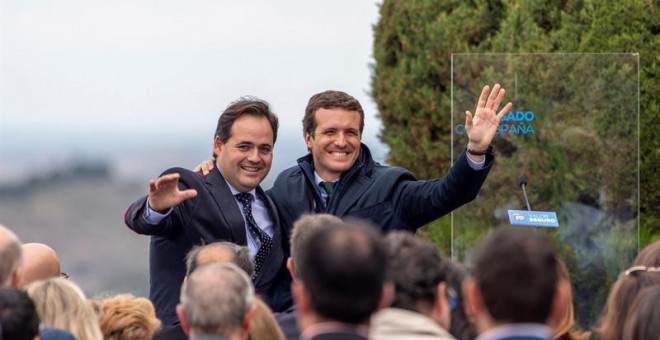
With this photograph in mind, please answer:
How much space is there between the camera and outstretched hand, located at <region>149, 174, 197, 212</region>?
6145 mm

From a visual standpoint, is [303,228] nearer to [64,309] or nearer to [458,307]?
[458,307]

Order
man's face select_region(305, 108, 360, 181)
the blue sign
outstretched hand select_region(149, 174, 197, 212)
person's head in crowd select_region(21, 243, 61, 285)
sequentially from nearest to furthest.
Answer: outstretched hand select_region(149, 174, 197, 212) → person's head in crowd select_region(21, 243, 61, 285) → man's face select_region(305, 108, 360, 181) → the blue sign

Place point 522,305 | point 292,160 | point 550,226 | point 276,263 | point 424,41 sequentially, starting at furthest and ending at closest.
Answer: point 424,41 < point 292,160 < point 550,226 < point 276,263 < point 522,305

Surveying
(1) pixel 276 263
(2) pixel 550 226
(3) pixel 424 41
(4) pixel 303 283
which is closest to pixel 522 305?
(4) pixel 303 283

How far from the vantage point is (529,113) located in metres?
10.0

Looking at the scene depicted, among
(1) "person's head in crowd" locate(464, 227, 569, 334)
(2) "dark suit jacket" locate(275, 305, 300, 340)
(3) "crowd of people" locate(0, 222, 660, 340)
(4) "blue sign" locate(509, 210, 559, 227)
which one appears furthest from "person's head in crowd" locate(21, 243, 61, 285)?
(4) "blue sign" locate(509, 210, 559, 227)

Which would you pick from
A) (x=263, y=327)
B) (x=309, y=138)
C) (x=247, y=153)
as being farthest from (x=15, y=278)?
(x=309, y=138)

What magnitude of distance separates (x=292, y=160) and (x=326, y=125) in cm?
484

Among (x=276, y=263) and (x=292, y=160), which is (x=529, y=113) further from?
(x=276, y=263)

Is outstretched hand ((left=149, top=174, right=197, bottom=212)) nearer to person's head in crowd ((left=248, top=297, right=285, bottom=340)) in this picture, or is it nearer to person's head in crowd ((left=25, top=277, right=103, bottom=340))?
person's head in crowd ((left=25, top=277, right=103, bottom=340))

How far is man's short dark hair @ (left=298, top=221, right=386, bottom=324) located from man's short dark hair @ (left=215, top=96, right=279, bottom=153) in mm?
3155

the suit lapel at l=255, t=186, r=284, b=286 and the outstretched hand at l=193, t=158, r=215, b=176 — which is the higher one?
the outstretched hand at l=193, t=158, r=215, b=176

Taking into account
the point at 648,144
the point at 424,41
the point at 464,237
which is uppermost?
the point at 424,41

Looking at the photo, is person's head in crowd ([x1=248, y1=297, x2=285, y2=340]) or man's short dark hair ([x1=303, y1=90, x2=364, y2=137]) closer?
person's head in crowd ([x1=248, y1=297, x2=285, y2=340])
